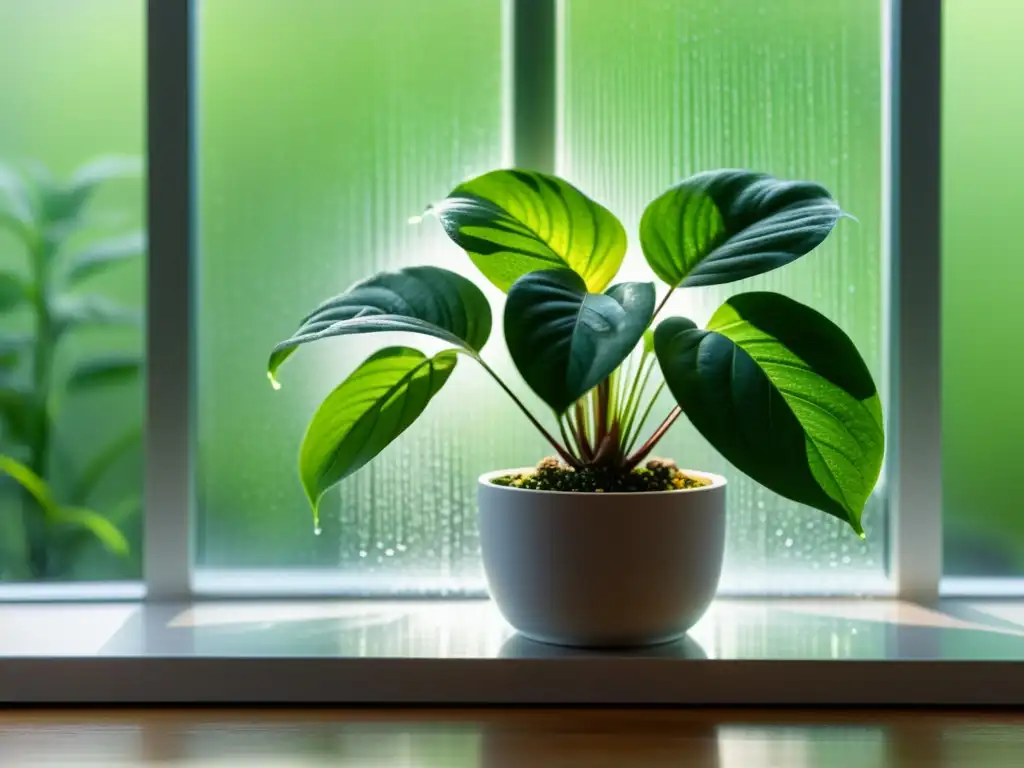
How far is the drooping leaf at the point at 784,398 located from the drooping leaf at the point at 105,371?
639 mm

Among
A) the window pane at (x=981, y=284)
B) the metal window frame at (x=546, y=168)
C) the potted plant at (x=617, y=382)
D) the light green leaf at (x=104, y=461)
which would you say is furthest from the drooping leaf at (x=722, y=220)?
the light green leaf at (x=104, y=461)

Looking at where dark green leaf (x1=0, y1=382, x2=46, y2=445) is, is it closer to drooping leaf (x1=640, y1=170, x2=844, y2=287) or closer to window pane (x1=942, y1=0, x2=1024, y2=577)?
drooping leaf (x1=640, y1=170, x2=844, y2=287)

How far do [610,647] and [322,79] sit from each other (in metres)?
0.68

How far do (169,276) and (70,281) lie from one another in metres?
0.14

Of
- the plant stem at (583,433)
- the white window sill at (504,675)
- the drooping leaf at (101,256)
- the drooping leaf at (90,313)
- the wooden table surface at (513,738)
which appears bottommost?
the wooden table surface at (513,738)

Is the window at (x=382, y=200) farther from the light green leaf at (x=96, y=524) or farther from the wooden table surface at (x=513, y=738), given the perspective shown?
the wooden table surface at (x=513, y=738)

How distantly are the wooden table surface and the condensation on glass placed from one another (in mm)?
281

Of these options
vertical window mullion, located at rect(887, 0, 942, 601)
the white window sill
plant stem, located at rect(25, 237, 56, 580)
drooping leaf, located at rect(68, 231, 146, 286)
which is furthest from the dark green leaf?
vertical window mullion, located at rect(887, 0, 942, 601)

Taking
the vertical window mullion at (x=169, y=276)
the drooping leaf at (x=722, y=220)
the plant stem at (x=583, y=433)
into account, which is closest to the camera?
the drooping leaf at (x=722, y=220)

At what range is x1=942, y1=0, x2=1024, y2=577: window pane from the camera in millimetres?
1214

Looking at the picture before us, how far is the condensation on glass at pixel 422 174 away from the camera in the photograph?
118 cm

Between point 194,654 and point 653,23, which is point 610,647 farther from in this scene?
point 653,23

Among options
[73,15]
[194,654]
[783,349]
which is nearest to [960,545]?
[783,349]

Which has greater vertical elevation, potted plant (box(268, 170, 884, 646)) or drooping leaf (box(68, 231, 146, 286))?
drooping leaf (box(68, 231, 146, 286))
